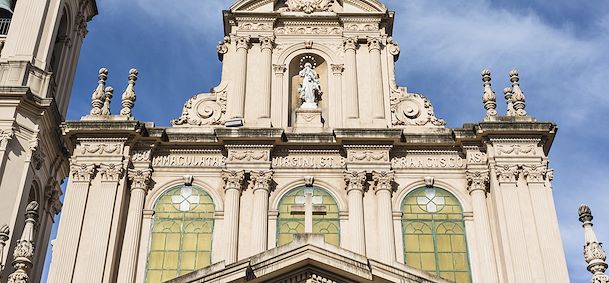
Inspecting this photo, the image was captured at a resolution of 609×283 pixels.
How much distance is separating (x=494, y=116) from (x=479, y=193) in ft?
6.47

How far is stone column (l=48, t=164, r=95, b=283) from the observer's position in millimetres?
17844

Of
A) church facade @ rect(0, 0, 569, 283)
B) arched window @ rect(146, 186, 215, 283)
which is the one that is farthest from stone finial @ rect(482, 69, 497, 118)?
arched window @ rect(146, 186, 215, 283)

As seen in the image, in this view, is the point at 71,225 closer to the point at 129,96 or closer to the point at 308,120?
the point at 129,96

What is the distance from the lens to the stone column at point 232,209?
1850 centimetres

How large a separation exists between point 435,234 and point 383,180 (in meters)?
1.71

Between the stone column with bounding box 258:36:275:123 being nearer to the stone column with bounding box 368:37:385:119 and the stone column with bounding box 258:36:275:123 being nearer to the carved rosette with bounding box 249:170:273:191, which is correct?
the carved rosette with bounding box 249:170:273:191

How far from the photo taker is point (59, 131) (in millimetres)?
22797

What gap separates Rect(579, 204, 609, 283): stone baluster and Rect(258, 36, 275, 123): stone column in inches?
316

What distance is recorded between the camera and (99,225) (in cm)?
1859

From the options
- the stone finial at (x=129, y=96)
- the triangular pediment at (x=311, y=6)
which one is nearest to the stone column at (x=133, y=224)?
the stone finial at (x=129, y=96)

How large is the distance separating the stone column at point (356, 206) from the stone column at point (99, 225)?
5.29 metres

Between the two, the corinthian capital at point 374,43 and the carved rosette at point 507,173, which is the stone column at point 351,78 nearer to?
the corinthian capital at point 374,43

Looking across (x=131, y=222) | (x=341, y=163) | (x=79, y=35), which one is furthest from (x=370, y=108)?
(x=79, y=35)

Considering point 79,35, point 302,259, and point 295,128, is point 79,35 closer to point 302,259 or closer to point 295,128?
point 295,128
